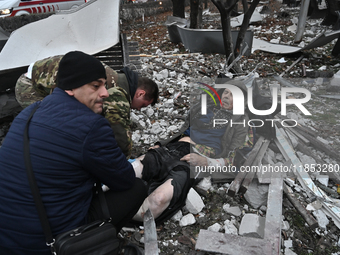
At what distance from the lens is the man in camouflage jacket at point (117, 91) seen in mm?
2568

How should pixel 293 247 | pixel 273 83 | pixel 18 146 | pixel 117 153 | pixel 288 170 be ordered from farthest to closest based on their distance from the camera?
pixel 273 83 < pixel 288 170 < pixel 293 247 < pixel 117 153 < pixel 18 146

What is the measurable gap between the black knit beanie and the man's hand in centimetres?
157

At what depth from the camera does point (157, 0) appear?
20062 millimetres

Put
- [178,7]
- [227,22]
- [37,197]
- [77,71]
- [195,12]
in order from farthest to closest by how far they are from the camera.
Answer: [178,7]
[195,12]
[227,22]
[77,71]
[37,197]

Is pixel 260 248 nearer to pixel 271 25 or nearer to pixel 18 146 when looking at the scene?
pixel 18 146

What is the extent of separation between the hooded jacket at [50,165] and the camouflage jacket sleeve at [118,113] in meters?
0.73

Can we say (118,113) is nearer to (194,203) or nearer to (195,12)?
(194,203)

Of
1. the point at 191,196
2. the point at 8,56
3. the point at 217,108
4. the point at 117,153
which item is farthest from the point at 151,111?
the point at 117,153

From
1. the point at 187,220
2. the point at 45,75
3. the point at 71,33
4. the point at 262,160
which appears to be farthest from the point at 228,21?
the point at 187,220

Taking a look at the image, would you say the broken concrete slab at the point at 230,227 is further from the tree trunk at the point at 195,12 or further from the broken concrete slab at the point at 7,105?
the tree trunk at the point at 195,12

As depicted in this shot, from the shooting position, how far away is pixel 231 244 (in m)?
2.31

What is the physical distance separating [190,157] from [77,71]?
1.72m

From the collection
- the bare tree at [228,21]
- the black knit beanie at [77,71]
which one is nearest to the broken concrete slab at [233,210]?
the black knit beanie at [77,71]

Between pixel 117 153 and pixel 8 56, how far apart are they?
379 cm
